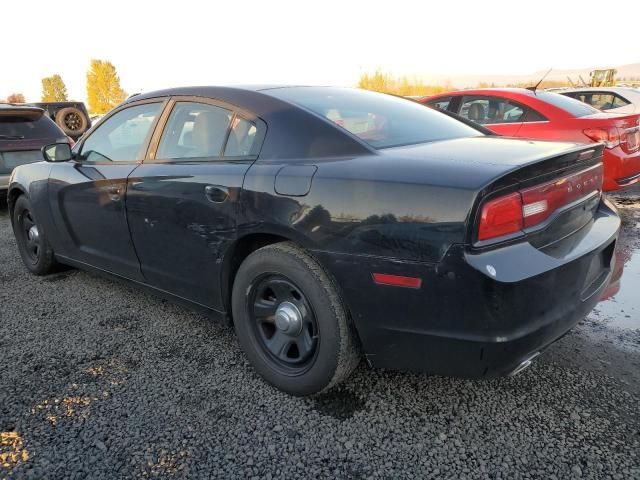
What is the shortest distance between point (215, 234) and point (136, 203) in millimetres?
697

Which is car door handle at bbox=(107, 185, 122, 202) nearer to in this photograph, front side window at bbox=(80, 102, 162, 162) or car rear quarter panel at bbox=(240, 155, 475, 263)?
front side window at bbox=(80, 102, 162, 162)

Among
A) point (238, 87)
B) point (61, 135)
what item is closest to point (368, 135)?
point (238, 87)

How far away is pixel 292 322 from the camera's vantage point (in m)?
2.23

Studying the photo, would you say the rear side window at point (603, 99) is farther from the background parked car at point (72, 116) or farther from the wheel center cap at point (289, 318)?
the background parked car at point (72, 116)

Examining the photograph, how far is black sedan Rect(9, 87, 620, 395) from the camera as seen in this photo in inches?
69.1

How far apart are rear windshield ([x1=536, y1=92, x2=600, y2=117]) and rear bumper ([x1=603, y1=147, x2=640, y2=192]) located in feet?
2.08

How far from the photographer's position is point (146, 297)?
3.63 meters

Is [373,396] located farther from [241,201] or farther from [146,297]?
[146,297]

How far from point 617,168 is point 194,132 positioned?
4535mm

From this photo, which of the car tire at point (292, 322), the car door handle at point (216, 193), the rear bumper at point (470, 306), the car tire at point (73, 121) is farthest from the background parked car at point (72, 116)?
the rear bumper at point (470, 306)

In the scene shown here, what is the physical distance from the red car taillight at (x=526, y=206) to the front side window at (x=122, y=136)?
2123 millimetres

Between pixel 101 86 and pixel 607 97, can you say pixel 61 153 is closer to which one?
pixel 607 97

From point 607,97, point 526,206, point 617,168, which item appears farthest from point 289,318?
point 607,97

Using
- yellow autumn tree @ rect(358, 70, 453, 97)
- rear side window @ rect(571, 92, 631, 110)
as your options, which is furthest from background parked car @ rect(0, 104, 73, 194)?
yellow autumn tree @ rect(358, 70, 453, 97)
